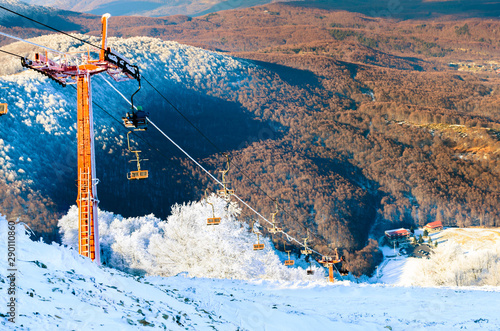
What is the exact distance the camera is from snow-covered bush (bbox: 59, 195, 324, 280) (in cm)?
6003

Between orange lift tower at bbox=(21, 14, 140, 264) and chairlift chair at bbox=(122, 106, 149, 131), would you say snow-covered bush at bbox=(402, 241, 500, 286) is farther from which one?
chairlift chair at bbox=(122, 106, 149, 131)

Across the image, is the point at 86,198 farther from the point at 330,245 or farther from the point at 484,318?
the point at 330,245

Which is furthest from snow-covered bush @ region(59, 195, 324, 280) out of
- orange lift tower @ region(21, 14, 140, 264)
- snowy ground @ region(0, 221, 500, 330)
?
orange lift tower @ region(21, 14, 140, 264)

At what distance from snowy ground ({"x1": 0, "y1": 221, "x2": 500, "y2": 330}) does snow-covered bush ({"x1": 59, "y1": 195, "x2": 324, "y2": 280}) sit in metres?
24.0

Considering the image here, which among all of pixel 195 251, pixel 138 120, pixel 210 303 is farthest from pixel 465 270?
pixel 138 120

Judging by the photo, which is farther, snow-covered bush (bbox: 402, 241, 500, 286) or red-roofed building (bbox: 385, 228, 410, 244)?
red-roofed building (bbox: 385, 228, 410, 244)

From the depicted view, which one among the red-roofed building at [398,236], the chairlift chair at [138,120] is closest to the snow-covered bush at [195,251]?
the chairlift chair at [138,120]

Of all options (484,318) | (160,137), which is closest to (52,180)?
(160,137)

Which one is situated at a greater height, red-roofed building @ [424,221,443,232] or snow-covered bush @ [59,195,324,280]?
snow-covered bush @ [59,195,324,280]

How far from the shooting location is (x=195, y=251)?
61469mm

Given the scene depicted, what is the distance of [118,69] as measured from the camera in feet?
84.6

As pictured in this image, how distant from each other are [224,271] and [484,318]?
116 feet

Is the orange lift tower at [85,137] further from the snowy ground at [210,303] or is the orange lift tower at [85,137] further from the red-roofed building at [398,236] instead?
the red-roofed building at [398,236]

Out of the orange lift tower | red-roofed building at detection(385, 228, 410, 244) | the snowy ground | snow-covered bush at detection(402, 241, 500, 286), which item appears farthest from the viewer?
red-roofed building at detection(385, 228, 410, 244)
